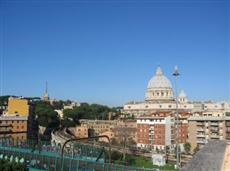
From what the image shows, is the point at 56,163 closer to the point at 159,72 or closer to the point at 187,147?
the point at 187,147

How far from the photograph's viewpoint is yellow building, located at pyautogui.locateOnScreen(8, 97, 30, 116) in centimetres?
3988

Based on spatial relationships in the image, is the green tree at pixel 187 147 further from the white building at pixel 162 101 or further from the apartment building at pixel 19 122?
the white building at pixel 162 101

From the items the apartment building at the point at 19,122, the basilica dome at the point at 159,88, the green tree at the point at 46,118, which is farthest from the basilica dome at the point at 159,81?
the apartment building at the point at 19,122

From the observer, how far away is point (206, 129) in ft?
114

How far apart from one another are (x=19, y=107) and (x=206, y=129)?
62.6 feet

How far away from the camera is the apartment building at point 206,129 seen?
33.6 m

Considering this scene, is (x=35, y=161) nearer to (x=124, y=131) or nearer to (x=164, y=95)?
(x=124, y=131)

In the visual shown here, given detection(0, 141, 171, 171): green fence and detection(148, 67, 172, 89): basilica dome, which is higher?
detection(148, 67, 172, 89): basilica dome

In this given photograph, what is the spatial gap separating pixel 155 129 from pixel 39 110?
16628mm

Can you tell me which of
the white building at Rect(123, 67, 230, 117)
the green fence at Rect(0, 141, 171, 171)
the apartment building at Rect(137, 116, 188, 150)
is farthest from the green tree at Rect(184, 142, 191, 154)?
the white building at Rect(123, 67, 230, 117)

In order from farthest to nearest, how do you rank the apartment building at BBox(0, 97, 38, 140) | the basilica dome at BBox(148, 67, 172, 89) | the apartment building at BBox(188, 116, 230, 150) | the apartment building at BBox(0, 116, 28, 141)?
1. the basilica dome at BBox(148, 67, 172, 89)
2. the apartment building at BBox(0, 97, 38, 140)
3. the apartment building at BBox(0, 116, 28, 141)
4. the apartment building at BBox(188, 116, 230, 150)

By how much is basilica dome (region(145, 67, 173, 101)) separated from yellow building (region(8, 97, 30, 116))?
102 ft

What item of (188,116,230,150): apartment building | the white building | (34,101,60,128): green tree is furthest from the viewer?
the white building

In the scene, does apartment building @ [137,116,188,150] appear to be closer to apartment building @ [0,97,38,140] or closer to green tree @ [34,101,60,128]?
apartment building @ [0,97,38,140]
